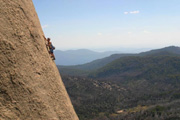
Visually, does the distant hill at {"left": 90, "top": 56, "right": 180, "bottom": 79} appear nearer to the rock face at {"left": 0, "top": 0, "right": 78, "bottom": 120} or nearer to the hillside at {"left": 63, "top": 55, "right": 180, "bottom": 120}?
the hillside at {"left": 63, "top": 55, "right": 180, "bottom": 120}

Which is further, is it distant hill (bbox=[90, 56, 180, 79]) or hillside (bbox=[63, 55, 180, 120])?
distant hill (bbox=[90, 56, 180, 79])

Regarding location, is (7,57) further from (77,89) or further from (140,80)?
(140,80)

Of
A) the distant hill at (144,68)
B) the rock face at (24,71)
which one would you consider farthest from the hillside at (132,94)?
the rock face at (24,71)

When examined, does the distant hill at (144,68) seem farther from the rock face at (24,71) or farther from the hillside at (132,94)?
the rock face at (24,71)

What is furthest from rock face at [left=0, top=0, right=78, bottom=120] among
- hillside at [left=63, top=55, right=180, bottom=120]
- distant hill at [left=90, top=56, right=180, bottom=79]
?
distant hill at [left=90, top=56, right=180, bottom=79]

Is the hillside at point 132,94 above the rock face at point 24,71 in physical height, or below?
below

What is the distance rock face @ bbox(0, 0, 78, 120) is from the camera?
6.36 meters

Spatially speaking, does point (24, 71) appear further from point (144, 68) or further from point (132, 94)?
point (144, 68)

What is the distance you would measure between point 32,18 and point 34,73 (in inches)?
122

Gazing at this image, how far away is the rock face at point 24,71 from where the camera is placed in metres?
6.36

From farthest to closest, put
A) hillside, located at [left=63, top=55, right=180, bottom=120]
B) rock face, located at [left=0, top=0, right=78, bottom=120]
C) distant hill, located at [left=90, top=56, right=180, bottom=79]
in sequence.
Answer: distant hill, located at [left=90, top=56, right=180, bottom=79] → hillside, located at [left=63, top=55, right=180, bottom=120] → rock face, located at [left=0, top=0, right=78, bottom=120]

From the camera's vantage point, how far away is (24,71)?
22.8 feet

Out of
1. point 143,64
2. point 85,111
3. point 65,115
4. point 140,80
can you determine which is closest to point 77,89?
point 85,111

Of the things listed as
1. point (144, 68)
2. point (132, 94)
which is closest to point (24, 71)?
point (132, 94)
